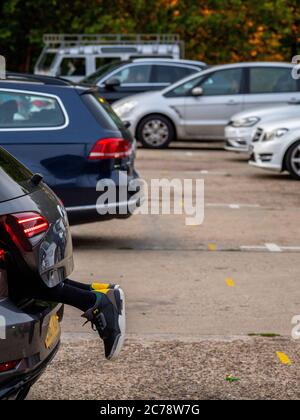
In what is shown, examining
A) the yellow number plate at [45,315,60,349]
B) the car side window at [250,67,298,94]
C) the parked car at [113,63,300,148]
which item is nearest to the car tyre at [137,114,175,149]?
the parked car at [113,63,300,148]

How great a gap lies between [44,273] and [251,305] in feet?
11.2

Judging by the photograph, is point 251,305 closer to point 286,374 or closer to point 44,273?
point 286,374

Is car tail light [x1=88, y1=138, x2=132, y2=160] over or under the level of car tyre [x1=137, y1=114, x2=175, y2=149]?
over

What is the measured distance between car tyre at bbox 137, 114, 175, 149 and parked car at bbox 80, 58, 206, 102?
81.8 inches

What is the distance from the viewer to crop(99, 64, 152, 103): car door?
24.2 m

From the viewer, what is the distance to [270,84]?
73.8 feet

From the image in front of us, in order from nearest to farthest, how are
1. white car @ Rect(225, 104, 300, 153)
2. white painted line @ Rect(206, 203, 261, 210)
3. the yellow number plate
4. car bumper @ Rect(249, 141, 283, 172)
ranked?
the yellow number plate, white painted line @ Rect(206, 203, 261, 210), car bumper @ Rect(249, 141, 283, 172), white car @ Rect(225, 104, 300, 153)

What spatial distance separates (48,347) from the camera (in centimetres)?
516

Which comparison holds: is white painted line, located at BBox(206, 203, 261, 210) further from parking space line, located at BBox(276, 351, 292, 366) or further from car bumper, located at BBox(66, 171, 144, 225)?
parking space line, located at BBox(276, 351, 292, 366)

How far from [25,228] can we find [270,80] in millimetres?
18016

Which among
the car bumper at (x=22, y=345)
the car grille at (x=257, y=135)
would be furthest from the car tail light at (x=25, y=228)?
the car grille at (x=257, y=135)

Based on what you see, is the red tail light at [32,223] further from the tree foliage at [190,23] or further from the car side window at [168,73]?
the tree foliage at [190,23]

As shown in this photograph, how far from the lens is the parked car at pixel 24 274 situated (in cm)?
480
